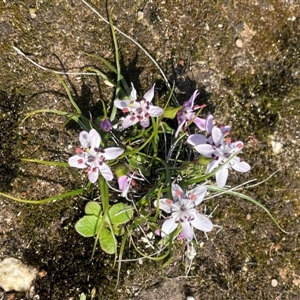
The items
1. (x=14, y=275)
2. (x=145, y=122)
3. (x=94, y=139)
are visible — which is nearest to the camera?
(x=94, y=139)

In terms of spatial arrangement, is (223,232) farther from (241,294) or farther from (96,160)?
(96,160)

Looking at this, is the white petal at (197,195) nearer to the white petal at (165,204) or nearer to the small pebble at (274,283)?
the white petal at (165,204)

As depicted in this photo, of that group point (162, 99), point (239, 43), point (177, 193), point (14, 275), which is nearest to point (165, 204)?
point (177, 193)

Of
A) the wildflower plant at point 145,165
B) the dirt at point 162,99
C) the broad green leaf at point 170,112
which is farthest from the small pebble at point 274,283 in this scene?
the broad green leaf at point 170,112

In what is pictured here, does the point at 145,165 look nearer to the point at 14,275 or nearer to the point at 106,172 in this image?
the point at 106,172

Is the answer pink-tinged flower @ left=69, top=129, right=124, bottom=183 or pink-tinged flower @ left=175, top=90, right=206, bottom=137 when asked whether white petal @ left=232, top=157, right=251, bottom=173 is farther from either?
pink-tinged flower @ left=69, top=129, right=124, bottom=183

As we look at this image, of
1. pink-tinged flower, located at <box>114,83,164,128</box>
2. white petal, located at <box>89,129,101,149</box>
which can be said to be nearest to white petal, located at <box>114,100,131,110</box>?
pink-tinged flower, located at <box>114,83,164,128</box>

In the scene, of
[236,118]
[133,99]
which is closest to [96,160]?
[133,99]

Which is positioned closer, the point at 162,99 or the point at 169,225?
the point at 169,225
